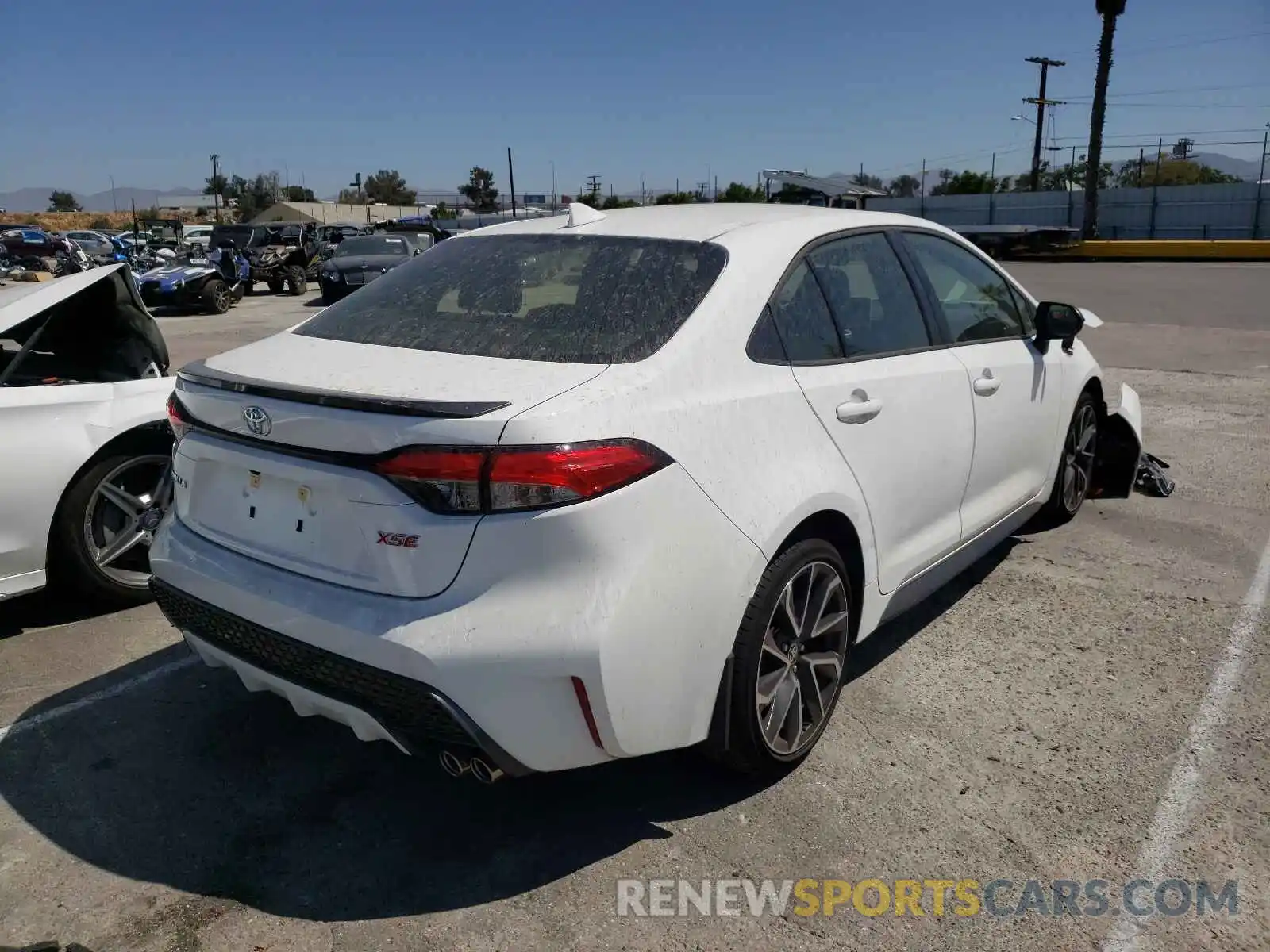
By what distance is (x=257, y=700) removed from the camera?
3660 millimetres

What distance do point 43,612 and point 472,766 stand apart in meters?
3.07

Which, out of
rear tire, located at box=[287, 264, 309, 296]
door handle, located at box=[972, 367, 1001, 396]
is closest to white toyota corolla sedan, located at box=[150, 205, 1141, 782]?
door handle, located at box=[972, 367, 1001, 396]

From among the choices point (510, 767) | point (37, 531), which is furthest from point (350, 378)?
point (37, 531)

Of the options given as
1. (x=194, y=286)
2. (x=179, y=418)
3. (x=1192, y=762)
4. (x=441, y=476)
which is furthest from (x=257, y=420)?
(x=194, y=286)

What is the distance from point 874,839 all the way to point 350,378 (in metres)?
1.88

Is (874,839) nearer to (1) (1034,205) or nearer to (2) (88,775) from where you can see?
(2) (88,775)

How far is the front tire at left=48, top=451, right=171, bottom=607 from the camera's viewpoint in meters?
4.15

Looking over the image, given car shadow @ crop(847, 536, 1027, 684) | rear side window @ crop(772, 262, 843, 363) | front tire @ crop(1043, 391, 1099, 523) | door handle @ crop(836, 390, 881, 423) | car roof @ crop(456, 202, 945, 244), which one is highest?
car roof @ crop(456, 202, 945, 244)

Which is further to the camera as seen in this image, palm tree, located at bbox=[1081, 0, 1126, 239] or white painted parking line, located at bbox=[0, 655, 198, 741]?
palm tree, located at bbox=[1081, 0, 1126, 239]

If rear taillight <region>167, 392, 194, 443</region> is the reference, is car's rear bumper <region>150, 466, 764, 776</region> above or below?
below

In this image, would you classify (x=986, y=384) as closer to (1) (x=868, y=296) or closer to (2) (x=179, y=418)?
(1) (x=868, y=296)

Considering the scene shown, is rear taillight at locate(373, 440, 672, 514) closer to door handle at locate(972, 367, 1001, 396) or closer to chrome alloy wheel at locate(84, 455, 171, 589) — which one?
door handle at locate(972, 367, 1001, 396)

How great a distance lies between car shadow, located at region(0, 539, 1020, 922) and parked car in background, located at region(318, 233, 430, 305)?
1662 centimetres

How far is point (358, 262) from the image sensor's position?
2056 cm
